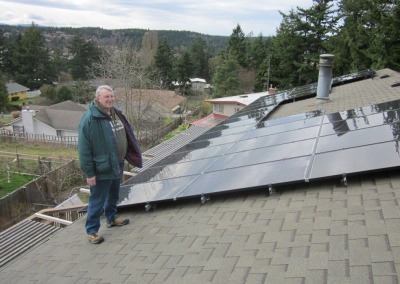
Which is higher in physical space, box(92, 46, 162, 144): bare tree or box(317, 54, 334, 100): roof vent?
box(317, 54, 334, 100): roof vent

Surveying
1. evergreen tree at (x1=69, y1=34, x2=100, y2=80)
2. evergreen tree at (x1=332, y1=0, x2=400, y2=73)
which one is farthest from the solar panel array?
evergreen tree at (x1=69, y1=34, x2=100, y2=80)

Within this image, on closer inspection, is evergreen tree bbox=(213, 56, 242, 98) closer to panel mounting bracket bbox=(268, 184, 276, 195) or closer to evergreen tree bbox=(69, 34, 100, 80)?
evergreen tree bbox=(69, 34, 100, 80)

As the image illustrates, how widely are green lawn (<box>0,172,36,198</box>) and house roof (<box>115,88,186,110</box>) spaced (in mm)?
11071

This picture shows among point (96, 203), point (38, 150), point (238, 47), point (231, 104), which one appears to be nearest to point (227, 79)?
point (238, 47)

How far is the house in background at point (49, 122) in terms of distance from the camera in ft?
129

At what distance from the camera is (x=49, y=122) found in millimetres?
39875

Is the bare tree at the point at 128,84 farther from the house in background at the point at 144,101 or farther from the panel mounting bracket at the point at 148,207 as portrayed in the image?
the panel mounting bracket at the point at 148,207

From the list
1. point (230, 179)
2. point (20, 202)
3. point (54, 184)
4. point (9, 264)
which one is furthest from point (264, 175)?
point (54, 184)

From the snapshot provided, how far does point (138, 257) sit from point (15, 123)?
42281mm

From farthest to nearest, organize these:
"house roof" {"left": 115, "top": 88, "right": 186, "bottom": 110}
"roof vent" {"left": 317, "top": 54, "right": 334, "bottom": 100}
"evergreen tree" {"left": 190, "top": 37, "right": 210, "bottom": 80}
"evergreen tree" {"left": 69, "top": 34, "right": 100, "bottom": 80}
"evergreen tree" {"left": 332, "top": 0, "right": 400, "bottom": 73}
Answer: "evergreen tree" {"left": 190, "top": 37, "right": 210, "bottom": 80}
"evergreen tree" {"left": 69, "top": 34, "right": 100, "bottom": 80}
"house roof" {"left": 115, "top": 88, "right": 186, "bottom": 110}
"evergreen tree" {"left": 332, "top": 0, "right": 400, "bottom": 73}
"roof vent" {"left": 317, "top": 54, "right": 334, "bottom": 100}

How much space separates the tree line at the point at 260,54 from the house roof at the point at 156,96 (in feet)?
3.50

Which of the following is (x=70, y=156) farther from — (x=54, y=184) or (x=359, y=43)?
(x=359, y=43)

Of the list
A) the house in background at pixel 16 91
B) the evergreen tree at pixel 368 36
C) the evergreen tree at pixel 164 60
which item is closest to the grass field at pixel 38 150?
the evergreen tree at pixel 368 36

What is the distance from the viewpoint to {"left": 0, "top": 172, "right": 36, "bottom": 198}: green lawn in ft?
69.9
